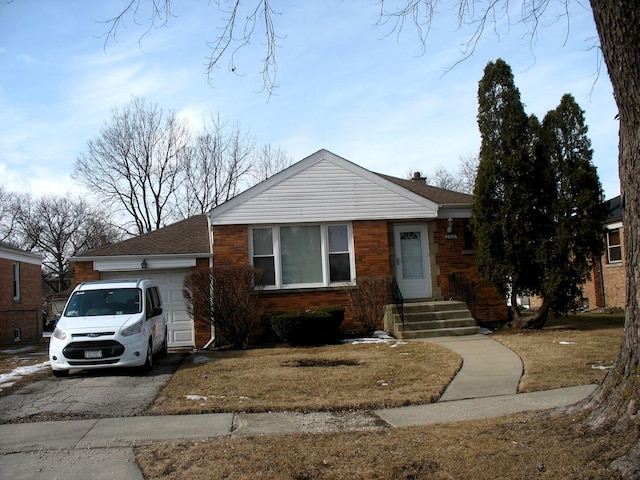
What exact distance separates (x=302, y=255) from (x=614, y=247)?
13.3 metres

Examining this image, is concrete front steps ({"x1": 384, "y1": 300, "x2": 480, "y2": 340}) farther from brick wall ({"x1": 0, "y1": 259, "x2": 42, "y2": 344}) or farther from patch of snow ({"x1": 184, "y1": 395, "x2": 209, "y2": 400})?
brick wall ({"x1": 0, "y1": 259, "x2": 42, "y2": 344})

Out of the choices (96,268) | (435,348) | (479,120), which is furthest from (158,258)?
(479,120)

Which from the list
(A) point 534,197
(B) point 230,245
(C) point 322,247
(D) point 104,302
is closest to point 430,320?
(C) point 322,247

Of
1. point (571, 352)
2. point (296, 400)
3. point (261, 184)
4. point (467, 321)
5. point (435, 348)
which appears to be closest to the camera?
point (296, 400)

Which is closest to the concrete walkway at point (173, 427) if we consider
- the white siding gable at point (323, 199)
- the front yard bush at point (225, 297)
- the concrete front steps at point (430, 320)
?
the concrete front steps at point (430, 320)

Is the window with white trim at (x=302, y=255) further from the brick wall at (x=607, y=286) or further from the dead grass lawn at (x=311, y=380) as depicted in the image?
the brick wall at (x=607, y=286)

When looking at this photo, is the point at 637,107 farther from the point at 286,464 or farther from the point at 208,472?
the point at 208,472

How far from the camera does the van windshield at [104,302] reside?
11531 mm

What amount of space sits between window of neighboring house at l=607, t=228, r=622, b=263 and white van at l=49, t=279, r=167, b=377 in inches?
695

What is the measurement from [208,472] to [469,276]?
514 inches

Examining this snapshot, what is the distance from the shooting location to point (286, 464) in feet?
16.3

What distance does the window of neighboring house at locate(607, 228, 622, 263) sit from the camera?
22141 mm

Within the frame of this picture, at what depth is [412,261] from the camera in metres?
16.9

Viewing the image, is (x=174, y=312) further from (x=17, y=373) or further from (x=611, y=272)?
(x=611, y=272)
